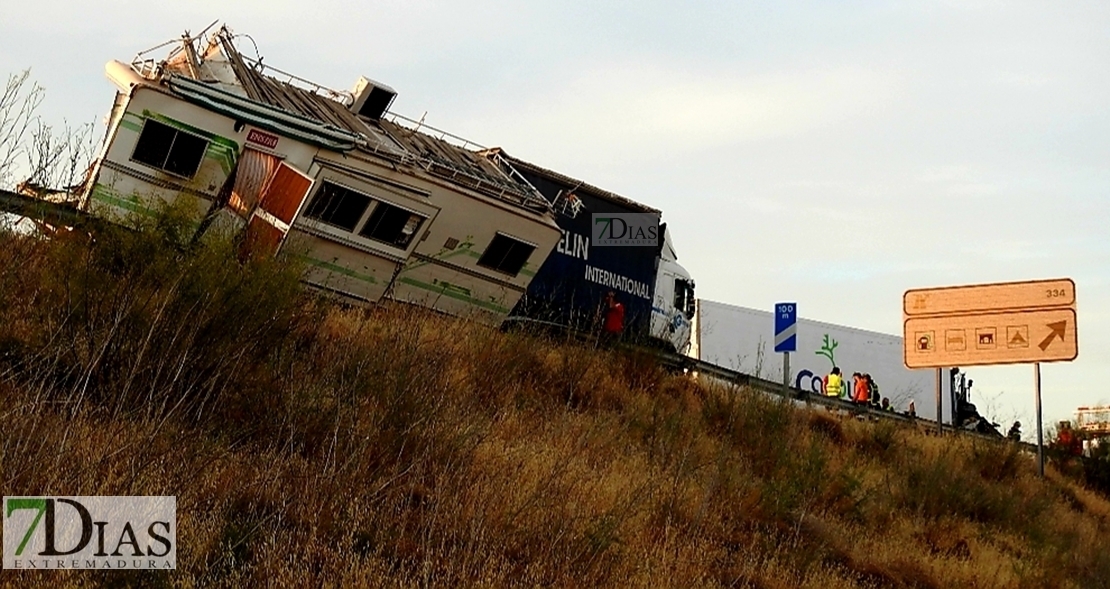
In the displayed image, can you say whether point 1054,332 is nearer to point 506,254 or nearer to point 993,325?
point 993,325

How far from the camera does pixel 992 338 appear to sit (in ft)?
63.5

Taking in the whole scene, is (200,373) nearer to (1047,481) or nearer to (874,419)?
(874,419)

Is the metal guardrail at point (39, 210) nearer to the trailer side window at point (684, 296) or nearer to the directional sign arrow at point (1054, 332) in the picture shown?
the directional sign arrow at point (1054, 332)

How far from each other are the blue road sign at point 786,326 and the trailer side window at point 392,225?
192 inches

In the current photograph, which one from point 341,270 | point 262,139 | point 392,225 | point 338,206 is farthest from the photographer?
point 392,225

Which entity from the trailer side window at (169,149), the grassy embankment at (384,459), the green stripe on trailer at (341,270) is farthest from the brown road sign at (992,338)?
the trailer side window at (169,149)

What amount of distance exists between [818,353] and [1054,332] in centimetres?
1827

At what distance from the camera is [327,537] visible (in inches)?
312

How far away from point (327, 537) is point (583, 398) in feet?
22.8

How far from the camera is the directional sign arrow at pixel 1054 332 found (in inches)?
734

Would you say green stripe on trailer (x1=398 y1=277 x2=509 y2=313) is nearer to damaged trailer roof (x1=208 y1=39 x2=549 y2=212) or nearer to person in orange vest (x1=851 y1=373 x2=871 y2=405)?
damaged trailer roof (x1=208 y1=39 x2=549 y2=212)
